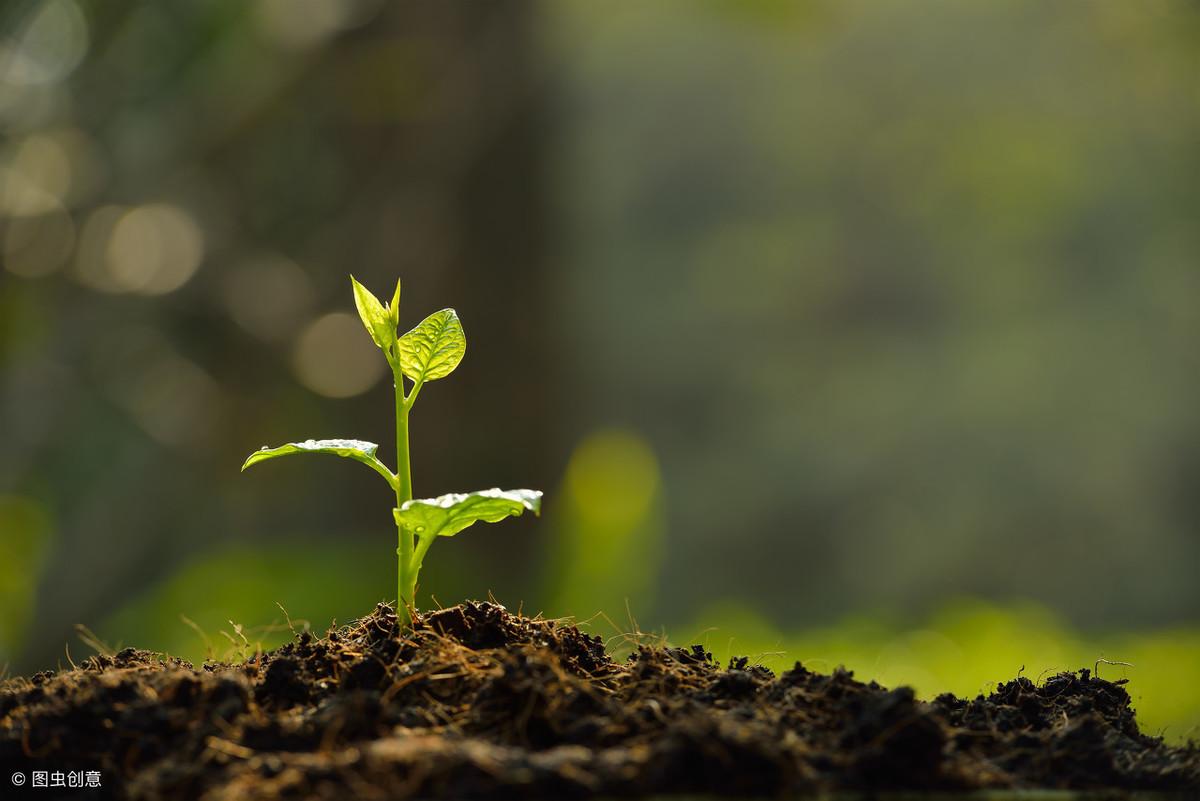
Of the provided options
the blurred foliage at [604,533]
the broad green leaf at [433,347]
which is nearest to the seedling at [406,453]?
the broad green leaf at [433,347]

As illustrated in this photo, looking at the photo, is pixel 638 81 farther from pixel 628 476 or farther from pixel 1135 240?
pixel 628 476

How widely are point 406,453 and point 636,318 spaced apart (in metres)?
13.3

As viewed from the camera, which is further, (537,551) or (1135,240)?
(1135,240)

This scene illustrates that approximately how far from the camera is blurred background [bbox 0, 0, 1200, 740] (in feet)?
13.8

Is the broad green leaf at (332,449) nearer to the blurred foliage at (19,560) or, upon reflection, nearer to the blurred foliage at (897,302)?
the blurred foliage at (19,560)

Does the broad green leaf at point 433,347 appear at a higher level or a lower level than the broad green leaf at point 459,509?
higher

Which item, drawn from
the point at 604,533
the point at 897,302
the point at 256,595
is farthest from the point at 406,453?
the point at 897,302

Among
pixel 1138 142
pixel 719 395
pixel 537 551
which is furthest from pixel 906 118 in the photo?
pixel 537 551

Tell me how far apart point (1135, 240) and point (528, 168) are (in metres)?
9.84

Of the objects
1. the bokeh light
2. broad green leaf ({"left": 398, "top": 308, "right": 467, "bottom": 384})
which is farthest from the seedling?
the bokeh light

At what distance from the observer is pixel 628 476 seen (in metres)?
4.17

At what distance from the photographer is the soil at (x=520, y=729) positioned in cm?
76

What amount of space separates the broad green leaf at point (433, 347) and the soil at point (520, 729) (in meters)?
0.28

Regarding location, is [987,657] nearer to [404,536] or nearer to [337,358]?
[404,536]
